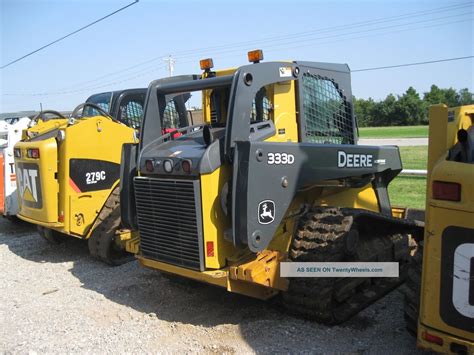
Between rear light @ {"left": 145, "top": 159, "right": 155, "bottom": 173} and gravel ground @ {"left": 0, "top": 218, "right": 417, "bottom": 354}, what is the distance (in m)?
1.39

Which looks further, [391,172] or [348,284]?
[391,172]

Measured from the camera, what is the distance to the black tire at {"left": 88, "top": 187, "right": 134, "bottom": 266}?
6.13 meters

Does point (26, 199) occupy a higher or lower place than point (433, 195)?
lower

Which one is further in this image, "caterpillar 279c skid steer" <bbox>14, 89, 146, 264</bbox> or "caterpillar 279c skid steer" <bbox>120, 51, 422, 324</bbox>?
"caterpillar 279c skid steer" <bbox>14, 89, 146, 264</bbox>

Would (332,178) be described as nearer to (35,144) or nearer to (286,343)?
(286,343)

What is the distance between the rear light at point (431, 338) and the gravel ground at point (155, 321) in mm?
798

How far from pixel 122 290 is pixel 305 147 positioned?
8.69ft

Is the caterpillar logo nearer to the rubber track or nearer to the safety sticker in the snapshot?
the safety sticker

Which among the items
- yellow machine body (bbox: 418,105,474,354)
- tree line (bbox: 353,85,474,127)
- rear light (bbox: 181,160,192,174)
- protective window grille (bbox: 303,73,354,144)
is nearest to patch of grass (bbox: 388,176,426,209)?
protective window grille (bbox: 303,73,354,144)

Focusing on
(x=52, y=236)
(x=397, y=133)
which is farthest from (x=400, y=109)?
(x=52, y=236)

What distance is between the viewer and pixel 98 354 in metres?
3.90

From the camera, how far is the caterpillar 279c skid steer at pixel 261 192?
12.7 feet

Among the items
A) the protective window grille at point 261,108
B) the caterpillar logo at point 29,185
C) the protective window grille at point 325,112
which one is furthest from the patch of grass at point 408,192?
the caterpillar logo at point 29,185

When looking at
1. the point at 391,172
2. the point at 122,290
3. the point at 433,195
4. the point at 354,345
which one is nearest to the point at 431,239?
the point at 433,195
